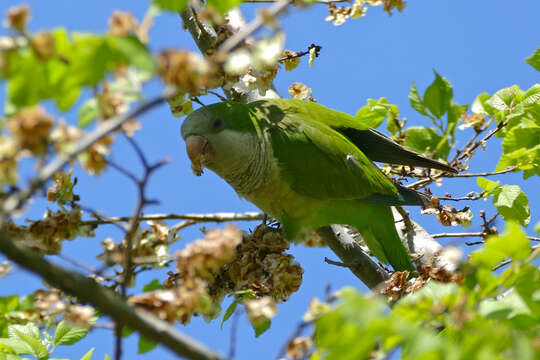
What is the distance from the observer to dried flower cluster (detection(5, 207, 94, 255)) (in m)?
2.00

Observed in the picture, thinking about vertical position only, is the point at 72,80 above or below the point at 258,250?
below

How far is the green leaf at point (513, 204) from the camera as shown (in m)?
2.98

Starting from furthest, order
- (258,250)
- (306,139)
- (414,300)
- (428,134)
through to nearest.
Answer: (428,134) → (306,139) → (258,250) → (414,300)

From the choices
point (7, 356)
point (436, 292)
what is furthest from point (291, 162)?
point (436, 292)

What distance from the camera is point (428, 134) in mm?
3719

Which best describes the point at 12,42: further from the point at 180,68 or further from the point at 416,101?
the point at 416,101

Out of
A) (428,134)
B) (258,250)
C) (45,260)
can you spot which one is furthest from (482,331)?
(428,134)

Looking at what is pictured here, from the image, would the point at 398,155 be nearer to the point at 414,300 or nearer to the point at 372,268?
the point at 372,268

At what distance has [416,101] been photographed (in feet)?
11.7

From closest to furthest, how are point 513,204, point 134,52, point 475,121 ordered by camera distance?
point 134,52 → point 513,204 → point 475,121

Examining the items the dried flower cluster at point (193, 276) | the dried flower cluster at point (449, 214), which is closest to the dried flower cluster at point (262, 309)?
the dried flower cluster at point (193, 276)

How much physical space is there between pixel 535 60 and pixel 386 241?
1.30 meters

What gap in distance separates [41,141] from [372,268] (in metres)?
2.24

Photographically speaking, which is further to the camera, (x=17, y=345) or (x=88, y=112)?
(x=17, y=345)
